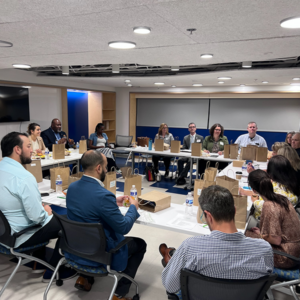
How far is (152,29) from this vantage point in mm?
2178

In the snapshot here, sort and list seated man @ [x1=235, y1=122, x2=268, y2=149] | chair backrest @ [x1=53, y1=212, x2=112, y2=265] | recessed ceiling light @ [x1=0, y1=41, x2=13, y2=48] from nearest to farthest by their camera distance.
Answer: chair backrest @ [x1=53, y1=212, x2=112, y2=265] < recessed ceiling light @ [x1=0, y1=41, x2=13, y2=48] < seated man @ [x1=235, y1=122, x2=268, y2=149]

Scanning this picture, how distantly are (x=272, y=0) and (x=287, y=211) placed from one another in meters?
1.41

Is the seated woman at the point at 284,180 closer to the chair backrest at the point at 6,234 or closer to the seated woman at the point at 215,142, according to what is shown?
the chair backrest at the point at 6,234

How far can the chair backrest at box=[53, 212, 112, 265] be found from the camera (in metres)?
1.80

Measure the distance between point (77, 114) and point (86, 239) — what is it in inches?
310

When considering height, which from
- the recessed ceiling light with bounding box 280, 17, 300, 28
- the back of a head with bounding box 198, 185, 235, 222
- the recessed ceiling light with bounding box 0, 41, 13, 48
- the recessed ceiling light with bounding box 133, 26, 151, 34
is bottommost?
the back of a head with bounding box 198, 185, 235, 222

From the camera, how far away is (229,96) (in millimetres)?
8258

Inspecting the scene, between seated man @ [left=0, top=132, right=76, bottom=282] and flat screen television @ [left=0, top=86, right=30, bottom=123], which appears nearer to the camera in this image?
seated man @ [left=0, top=132, right=76, bottom=282]

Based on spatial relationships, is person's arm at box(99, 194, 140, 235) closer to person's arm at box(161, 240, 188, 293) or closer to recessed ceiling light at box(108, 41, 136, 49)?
person's arm at box(161, 240, 188, 293)

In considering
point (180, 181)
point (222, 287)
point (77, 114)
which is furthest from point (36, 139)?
point (222, 287)


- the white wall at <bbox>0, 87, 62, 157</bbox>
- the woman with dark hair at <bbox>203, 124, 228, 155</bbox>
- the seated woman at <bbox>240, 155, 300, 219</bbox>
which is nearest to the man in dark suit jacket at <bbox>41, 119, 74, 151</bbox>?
the white wall at <bbox>0, 87, 62, 157</bbox>

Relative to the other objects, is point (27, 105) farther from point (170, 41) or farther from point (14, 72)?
point (170, 41)

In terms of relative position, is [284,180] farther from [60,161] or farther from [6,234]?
[60,161]

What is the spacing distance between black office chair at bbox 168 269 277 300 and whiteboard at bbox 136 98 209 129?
7.87m
